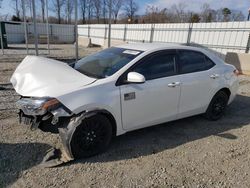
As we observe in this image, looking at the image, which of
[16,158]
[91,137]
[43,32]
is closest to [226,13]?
[43,32]

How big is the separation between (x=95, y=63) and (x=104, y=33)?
21.5 m

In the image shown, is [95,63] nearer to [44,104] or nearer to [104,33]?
[44,104]

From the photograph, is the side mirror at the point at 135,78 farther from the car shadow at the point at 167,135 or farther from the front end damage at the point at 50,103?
the car shadow at the point at 167,135

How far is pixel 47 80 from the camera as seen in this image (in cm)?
316

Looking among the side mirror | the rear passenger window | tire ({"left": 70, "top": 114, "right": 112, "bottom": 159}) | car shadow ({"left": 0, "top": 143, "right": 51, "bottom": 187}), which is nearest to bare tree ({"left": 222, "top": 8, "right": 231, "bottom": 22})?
the rear passenger window

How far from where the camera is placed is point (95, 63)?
12.7 ft

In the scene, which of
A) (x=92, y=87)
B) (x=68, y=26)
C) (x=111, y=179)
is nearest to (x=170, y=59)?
(x=92, y=87)

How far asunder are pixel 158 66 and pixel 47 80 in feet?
5.65

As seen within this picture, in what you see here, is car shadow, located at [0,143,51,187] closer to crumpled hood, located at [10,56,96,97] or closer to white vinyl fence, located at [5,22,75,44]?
crumpled hood, located at [10,56,96,97]

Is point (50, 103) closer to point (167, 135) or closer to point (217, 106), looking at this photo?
point (167, 135)

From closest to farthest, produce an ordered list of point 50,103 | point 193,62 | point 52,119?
1. point 50,103
2. point 52,119
3. point 193,62

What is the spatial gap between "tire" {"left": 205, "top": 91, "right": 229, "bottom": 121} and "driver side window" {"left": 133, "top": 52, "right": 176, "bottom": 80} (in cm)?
130

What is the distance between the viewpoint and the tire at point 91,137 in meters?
3.03

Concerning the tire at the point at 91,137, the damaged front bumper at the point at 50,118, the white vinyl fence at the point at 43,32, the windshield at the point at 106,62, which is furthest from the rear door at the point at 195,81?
the white vinyl fence at the point at 43,32
